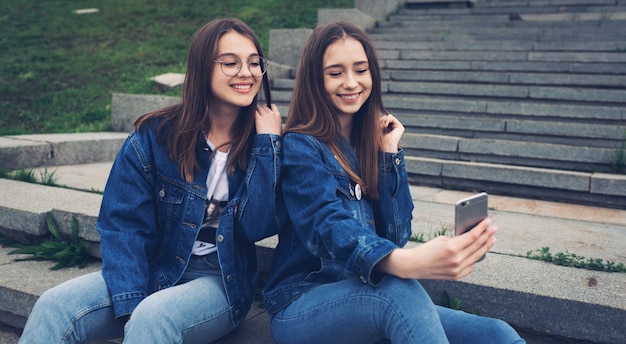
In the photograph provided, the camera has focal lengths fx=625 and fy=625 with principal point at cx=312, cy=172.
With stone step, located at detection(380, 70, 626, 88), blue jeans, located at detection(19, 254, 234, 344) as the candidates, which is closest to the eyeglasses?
blue jeans, located at detection(19, 254, 234, 344)

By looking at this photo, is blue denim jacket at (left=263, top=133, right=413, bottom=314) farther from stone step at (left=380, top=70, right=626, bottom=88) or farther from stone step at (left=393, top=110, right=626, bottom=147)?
stone step at (left=380, top=70, right=626, bottom=88)

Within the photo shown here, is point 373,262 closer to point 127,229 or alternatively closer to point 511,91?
point 127,229

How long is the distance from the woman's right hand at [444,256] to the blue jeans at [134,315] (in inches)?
30.0

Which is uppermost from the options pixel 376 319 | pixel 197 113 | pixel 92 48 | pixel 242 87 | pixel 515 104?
pixel 92 48

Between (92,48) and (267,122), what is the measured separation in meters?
8.42

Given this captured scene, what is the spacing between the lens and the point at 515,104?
663cm

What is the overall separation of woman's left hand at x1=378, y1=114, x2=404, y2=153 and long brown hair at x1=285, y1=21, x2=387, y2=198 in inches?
2.4

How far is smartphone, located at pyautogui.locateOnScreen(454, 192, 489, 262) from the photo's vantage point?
6.23 ft

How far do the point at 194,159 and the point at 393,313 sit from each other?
1018mm

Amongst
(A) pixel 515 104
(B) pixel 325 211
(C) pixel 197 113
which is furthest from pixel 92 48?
(B) pixel 325 211

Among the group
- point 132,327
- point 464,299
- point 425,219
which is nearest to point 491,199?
point 425,219

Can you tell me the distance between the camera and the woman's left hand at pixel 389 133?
8.32 ft

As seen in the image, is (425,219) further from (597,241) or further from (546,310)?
(546,310)

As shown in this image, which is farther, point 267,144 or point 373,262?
point 267,144
